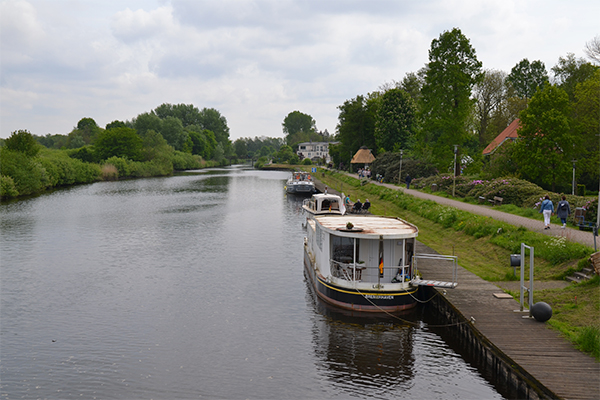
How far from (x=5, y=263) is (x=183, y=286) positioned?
518 inches

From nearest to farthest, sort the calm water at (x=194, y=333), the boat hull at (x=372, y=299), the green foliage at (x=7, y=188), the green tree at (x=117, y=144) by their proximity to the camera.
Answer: the calm water at (x=194, y=333)
the boat hull at (x=372, y=299)
the green foliage at (x=7, y=188)
the green tree at (x=117, y=144)

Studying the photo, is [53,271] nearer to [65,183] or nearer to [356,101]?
[65,183]

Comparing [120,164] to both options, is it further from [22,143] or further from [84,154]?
[22,143]

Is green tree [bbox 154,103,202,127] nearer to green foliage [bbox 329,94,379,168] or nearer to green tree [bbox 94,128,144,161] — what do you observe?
green tree [bbox 94,128,144,161]

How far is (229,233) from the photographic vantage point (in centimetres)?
4003

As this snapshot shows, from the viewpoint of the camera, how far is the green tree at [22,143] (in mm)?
74375

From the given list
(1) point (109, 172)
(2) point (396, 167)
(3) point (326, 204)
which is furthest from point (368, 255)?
(1) point (109, 172)

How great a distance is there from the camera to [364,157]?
92.8 metres

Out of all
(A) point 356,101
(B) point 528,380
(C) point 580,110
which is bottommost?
(B) point 528,380

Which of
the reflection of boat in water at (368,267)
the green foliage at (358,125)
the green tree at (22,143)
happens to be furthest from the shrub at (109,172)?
the reflection of boat in water at (368,267)

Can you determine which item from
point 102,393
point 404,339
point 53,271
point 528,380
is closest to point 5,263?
point 53,271

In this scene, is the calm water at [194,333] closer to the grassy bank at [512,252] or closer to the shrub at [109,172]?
the grassy bank at [512,252]

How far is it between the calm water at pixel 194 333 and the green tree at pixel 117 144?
8775cm

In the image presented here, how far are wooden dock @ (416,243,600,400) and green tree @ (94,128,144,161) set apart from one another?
113 m
